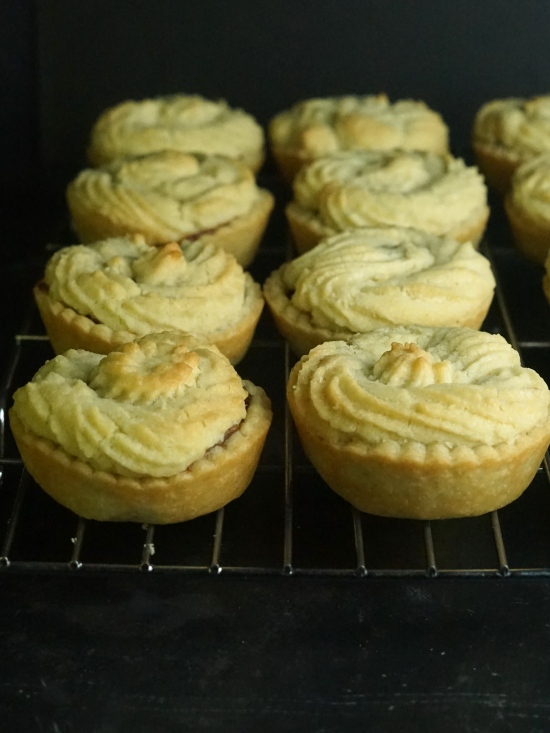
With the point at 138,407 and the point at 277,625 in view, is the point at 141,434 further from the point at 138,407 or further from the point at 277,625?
the point at 277,625

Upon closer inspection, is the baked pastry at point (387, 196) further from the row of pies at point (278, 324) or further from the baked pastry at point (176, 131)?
the baked pastry at point (176, 131)

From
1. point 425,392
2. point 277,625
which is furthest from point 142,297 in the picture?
point 277,625

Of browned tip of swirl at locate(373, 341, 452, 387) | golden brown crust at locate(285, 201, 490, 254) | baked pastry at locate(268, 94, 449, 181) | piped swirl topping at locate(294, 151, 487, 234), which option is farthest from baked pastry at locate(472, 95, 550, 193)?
browned tip of swirl at locate(373, 341, 452, 387)

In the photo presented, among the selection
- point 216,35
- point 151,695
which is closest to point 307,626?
point 151,695

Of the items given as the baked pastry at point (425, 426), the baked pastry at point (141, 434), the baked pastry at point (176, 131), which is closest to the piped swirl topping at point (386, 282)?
the baked pastry at point (425, 426)

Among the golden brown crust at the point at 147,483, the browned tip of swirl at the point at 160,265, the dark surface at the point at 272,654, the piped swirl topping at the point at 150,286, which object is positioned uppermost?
the browned tip of swirl at the point at 160,265

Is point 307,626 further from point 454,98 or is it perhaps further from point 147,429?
point 454,98

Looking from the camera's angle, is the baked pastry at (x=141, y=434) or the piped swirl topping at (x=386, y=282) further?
the piped swirl topping at (x=386, y=282)
